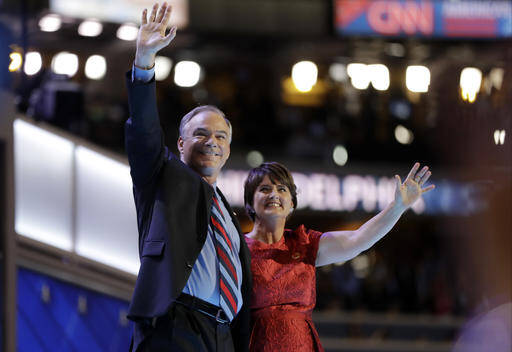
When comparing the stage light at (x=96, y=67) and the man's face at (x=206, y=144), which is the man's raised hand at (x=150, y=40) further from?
the stage light at (x=96, y=67)

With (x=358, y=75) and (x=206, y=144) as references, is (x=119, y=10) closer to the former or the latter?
(x=358, y=75)

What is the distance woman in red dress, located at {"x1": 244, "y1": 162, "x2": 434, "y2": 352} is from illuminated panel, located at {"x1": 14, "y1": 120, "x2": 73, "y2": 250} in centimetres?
209

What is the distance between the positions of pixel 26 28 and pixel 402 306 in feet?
24.0

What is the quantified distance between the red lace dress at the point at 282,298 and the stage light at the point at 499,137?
789mm

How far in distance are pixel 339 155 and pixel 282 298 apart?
10283mm

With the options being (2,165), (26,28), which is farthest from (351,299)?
(2,165)

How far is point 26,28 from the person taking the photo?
5789mm

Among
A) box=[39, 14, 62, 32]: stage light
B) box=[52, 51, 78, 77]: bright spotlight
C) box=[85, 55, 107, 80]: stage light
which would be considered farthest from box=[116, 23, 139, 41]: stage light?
box=[85, 55, 107, 80]: stage light

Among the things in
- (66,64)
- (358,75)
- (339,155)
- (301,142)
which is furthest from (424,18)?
(66,64)

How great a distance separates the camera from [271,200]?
293 centimetres

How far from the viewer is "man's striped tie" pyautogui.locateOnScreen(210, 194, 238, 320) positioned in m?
2.43

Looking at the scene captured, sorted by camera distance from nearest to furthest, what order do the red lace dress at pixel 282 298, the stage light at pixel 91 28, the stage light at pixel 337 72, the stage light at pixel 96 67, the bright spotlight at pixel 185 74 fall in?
the red lace dress at pixel 282 298
the stage light at pixel 91 28
the stage light at pixel 96 67
the bright spotlight at pixel 185 74
the stage light at pixel 337 72

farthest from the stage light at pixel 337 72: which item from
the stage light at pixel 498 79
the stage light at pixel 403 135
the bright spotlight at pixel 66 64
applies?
the stage light at pixel 498 79

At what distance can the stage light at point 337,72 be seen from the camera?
14.2 meters
